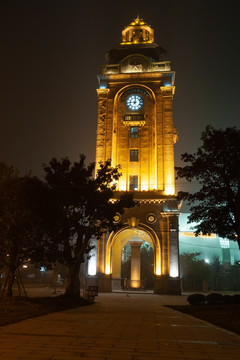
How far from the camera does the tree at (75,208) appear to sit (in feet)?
78.2

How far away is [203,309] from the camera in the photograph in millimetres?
18406

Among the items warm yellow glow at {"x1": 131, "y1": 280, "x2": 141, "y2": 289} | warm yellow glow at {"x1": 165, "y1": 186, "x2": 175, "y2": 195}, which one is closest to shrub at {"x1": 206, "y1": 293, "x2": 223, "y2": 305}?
warm yellow glow at {"x1": 165, "y1": 186, "x2": 175, "y2": 195}

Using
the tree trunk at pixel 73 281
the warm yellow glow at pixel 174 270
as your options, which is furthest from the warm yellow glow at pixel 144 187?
the tree trunk at pixel 73 281

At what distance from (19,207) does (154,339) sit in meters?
14.3

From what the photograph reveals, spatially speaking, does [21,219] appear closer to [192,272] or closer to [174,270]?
[174,270]

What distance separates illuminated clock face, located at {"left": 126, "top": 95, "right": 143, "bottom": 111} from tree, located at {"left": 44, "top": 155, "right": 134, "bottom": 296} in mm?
23268

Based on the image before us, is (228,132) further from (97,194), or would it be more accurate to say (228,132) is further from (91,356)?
(91,356)

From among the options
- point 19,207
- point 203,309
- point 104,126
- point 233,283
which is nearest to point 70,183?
point 19,207

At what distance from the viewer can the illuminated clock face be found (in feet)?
154

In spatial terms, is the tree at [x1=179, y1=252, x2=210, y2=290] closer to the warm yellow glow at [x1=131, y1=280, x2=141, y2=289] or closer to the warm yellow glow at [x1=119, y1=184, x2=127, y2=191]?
the warm yellow glow at [x1=131, y1=280, x2=141, y2=289]

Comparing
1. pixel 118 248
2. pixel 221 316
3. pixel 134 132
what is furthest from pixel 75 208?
pixel 134 132

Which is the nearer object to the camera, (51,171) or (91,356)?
(91,356)

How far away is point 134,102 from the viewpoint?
1864 inches

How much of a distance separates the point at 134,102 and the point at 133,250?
22.1m
